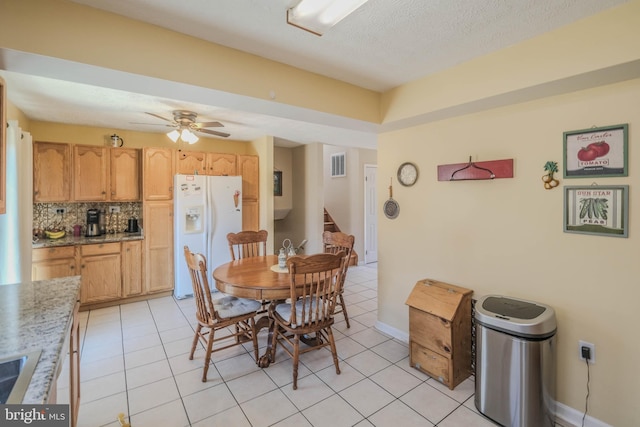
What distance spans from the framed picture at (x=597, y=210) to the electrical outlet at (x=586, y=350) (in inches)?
27.6

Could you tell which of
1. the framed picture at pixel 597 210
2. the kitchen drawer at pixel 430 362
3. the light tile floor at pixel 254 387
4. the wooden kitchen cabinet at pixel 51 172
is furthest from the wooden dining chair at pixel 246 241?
the framed picture at pixel 597 210

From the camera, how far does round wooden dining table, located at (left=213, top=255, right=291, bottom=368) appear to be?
2285mm

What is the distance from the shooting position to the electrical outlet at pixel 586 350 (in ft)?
6.07

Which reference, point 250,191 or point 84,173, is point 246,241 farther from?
point 84,173

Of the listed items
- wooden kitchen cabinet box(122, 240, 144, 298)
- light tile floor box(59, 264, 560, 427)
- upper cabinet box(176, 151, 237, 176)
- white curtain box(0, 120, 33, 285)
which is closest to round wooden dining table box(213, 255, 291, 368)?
light tile floor box(59, 264, 560, 427)

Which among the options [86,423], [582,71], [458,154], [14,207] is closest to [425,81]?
[458,154]

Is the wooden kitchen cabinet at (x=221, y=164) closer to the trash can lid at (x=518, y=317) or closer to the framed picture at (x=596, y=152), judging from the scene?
the trash can lid at (x=518, y=317)

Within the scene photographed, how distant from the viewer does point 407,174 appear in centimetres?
290

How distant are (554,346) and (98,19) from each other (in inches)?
126

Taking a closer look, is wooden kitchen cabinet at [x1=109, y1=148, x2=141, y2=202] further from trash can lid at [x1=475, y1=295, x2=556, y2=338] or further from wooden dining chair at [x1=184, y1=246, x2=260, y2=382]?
trash can lid at [x1=475, y1=295, x2=556, y2=338]

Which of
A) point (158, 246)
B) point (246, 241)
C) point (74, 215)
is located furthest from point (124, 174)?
point (246, 241)

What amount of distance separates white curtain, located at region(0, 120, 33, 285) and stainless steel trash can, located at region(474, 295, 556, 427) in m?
3.62

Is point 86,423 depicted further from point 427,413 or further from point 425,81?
point 425,81

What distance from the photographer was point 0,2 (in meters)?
1.34
